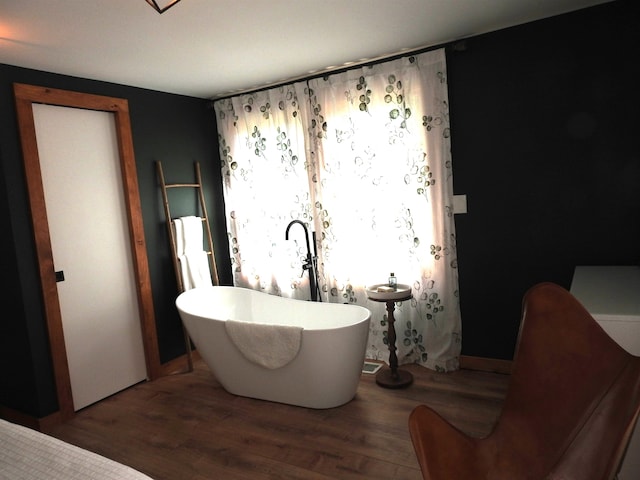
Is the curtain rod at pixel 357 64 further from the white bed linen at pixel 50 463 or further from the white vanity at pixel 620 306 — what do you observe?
the white bed linen at pixel 50 463

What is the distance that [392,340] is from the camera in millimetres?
3420

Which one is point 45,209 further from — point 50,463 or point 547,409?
point 547,409

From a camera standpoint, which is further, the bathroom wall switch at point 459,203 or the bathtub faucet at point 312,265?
the bathtub faucet at point 312,265

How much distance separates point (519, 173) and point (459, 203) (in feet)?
1.51

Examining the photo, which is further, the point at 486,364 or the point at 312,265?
the point at 312,265

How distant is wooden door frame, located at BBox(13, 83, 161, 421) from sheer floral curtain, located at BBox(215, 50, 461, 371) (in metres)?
1.01

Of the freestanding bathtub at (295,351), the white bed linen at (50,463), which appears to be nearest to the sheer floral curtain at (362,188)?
the freestanding bathtub at (295,351)

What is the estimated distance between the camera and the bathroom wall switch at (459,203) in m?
3.39

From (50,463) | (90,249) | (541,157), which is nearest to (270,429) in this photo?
(50,463)

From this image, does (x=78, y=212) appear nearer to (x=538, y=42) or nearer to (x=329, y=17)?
(x=329, y=17)

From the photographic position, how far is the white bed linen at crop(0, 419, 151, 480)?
51.5 inches

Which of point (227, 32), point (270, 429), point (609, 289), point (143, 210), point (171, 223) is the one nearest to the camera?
point (609, 289)

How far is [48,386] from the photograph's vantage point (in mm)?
3148

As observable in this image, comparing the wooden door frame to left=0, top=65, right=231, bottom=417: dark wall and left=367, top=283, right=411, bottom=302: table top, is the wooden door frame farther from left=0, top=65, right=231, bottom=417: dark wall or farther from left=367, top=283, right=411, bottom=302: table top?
left=367, top=283, right=411, bottom=302: table top
